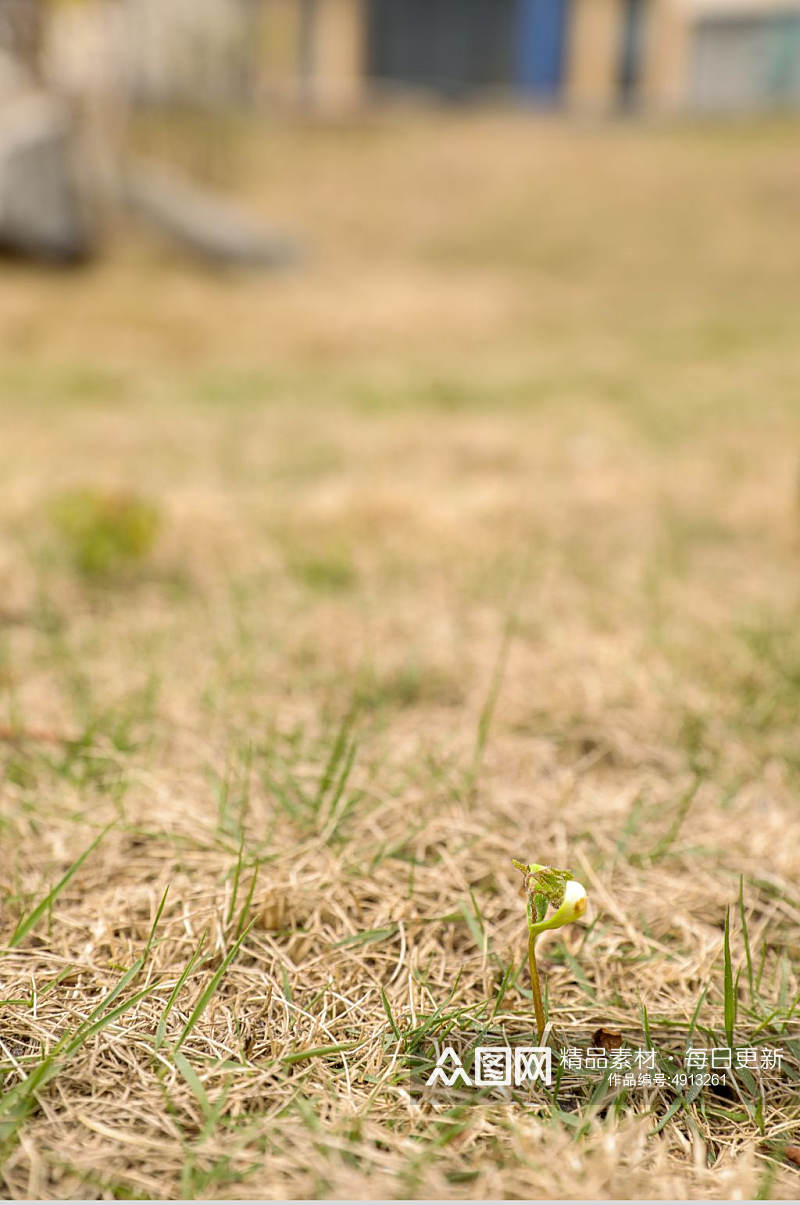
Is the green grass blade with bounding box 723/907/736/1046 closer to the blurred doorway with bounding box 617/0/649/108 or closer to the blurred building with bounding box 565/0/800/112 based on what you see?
the blurred building with bounding box 565/0/800/112

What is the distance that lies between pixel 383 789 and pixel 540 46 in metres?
23.4

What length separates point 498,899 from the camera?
4.15 ft

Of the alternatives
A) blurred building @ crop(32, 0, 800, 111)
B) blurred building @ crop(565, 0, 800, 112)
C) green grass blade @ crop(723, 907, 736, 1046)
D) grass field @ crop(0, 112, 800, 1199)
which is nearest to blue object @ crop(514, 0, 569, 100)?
blurred building @ crop(32, 0, 800, 111)

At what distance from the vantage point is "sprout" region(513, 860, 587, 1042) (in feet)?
3.07

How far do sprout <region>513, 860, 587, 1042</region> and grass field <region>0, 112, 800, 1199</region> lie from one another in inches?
4.8

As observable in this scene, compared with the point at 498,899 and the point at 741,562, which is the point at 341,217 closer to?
the point at 741,562

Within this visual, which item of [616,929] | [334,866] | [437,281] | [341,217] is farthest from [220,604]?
[341,217]

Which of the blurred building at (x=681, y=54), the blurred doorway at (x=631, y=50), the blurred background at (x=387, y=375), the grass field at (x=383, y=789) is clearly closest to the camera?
the grass field at (x=383, y=789)

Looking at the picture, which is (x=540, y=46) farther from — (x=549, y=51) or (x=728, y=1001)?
(x=728, y=1001)

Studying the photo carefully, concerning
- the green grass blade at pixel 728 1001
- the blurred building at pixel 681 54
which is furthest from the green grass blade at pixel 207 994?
the blurred building at pixel 681 54

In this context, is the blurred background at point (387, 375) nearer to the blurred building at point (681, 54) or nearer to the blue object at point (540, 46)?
the blurred building at point (681, 54)

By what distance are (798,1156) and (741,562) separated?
1900 mm

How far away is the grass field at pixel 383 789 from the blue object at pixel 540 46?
1982 centimetres

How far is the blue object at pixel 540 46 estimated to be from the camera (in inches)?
823
